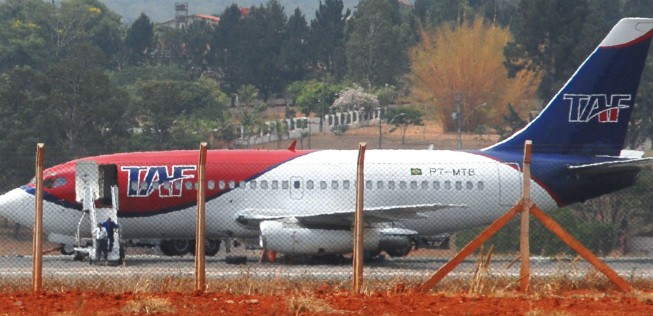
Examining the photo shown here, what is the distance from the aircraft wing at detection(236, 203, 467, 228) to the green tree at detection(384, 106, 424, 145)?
5490cm

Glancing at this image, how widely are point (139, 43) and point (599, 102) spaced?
10027 cm

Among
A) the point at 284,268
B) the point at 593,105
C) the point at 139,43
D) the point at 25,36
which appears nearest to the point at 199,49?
the point at 139,43

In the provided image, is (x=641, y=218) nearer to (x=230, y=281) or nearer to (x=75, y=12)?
(x=230, y=281)

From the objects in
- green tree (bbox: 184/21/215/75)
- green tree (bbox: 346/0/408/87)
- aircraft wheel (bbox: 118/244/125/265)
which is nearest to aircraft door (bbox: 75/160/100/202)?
aircraft wheel (bbox: 118/244/125/265)

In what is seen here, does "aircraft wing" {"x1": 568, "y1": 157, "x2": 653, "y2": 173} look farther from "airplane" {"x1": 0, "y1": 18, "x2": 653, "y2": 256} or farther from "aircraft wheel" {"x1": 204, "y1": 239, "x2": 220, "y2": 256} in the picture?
"aircraft wheel" {"x1": 204, "y1": 239, "x2": 220, "y2": 256}

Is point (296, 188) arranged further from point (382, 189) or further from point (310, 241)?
point (310, 241)

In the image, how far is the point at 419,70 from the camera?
10644 cm

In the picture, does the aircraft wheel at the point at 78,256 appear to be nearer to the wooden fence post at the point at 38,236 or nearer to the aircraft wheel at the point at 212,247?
the aircraft wheel at the point at 212,247

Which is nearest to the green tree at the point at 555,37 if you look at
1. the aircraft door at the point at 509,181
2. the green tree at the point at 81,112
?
the green tree at the point at 81,112

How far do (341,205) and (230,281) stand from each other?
35.4 feet

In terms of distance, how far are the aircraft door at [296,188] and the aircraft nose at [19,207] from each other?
5295 mm

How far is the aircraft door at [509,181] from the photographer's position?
3300 centimetres

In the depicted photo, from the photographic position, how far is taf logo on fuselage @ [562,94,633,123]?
33.6 meters

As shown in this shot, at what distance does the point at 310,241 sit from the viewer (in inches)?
1228
